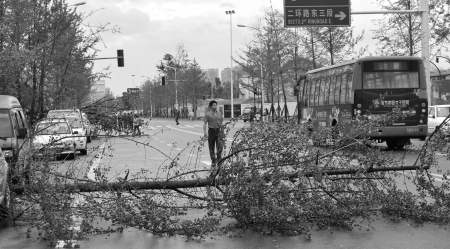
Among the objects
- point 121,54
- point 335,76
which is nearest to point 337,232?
point 335,76

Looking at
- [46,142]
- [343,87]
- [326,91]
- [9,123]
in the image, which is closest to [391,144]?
[343,87]

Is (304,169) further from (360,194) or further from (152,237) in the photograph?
(152,237)

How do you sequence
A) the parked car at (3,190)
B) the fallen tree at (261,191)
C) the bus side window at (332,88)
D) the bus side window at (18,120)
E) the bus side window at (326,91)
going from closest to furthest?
the fallen tree at (261,191) < the parked car at (3,190) < the bus side window at (18,120) < the bus side window at (332,88) < the bus side window at (326,91)

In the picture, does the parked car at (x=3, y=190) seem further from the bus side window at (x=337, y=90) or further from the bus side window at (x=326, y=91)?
the bus side window at (x=326, y=91)

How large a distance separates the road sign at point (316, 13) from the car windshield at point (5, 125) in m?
14.7

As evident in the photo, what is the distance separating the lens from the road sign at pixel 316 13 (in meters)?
25.9

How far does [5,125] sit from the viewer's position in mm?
13766

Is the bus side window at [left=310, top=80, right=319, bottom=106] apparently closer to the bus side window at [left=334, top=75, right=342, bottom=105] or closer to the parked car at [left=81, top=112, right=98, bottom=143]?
the bus side window at [left=334, top=75, right=342, bottom=105]

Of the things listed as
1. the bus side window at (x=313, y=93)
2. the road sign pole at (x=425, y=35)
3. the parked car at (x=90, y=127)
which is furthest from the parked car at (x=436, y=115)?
the parked car at (x=90, y=127)

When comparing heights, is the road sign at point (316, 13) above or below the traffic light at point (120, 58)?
above

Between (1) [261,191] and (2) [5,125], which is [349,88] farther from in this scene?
(1) [261,191]

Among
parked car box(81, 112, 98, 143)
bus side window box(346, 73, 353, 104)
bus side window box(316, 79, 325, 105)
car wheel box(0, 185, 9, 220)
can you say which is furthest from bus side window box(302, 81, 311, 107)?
car wheel box(0, 185, 9, 220)

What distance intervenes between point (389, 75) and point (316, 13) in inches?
269

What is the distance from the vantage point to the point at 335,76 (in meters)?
22.1
